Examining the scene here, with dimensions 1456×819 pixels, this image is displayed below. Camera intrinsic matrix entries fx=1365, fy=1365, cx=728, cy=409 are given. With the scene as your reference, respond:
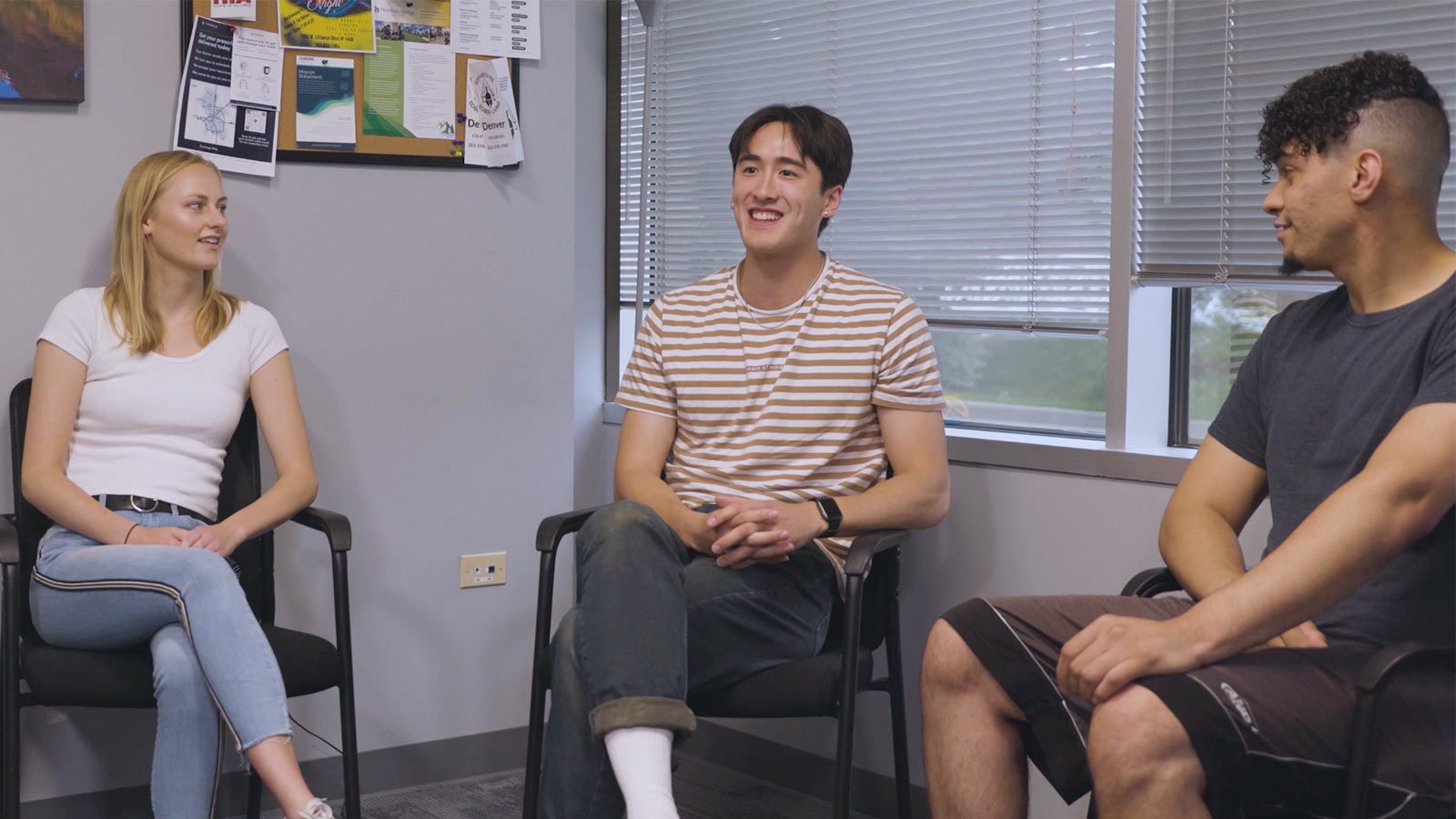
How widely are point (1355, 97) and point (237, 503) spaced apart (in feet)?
6.52

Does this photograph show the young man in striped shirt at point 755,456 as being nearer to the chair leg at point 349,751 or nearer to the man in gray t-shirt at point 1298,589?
the man in gray t-shirt at point 1298,589

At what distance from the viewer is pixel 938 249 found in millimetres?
2756

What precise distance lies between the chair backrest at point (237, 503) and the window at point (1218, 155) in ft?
5.47

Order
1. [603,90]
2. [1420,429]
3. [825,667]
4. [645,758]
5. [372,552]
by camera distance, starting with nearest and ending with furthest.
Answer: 1. [1420,429]
2. [645,758]
3. [825,667]
4. [372,552]
5. [603,90]

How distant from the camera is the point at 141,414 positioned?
7.94ft

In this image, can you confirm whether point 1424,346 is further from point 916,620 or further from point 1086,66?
point 916,620

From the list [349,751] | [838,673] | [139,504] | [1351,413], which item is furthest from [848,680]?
[139,504]

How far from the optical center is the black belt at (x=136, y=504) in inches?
94.0

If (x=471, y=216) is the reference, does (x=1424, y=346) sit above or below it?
below

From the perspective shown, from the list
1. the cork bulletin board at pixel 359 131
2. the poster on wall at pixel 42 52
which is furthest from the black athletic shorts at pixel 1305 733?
the poster on wall at pixel 42 52

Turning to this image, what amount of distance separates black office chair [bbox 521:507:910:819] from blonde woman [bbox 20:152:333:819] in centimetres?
42

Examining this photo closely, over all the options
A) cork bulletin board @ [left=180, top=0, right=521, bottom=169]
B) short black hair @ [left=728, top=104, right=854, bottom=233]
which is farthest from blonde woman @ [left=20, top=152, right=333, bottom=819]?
short black hair @ [left=728, top=104, right=854, bottom=233]

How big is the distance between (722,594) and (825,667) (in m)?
0.20

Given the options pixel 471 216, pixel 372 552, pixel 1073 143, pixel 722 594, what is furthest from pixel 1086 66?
pixel 372 552
